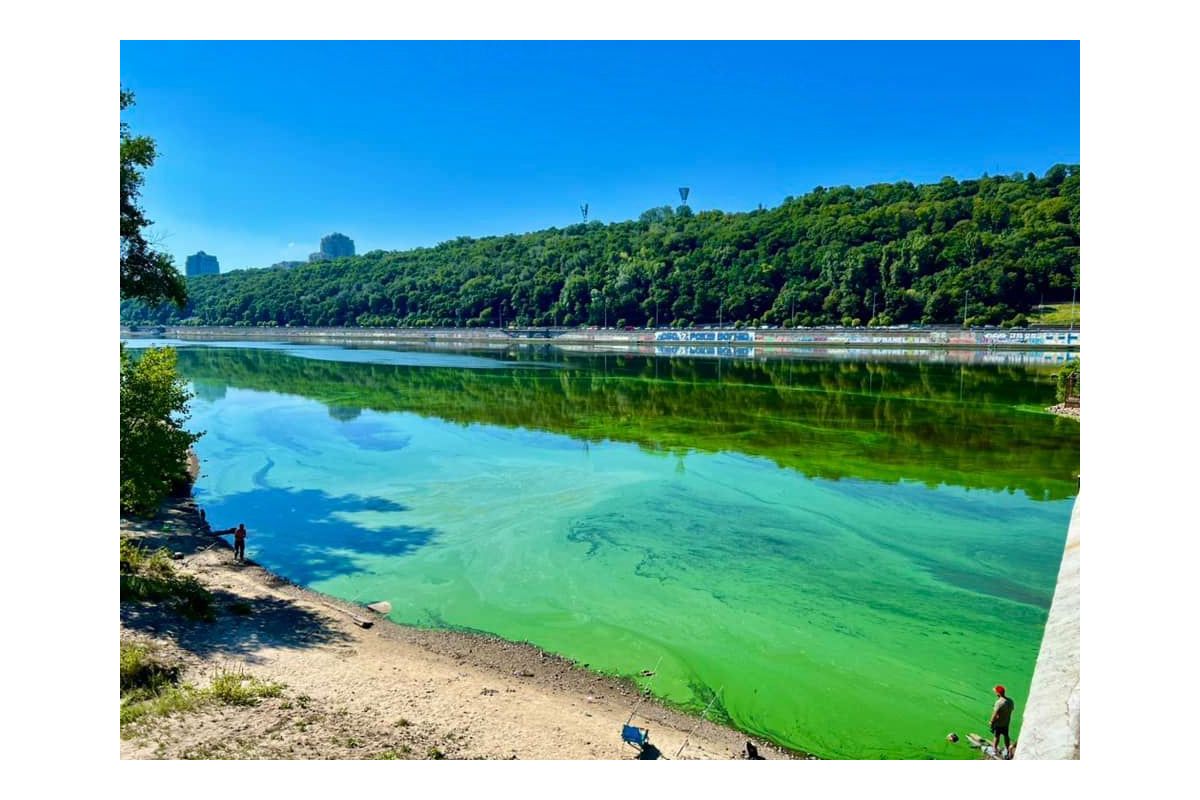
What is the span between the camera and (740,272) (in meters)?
90.3

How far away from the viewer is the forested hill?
70125mm

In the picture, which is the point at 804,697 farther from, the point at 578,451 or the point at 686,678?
the point at 578,451

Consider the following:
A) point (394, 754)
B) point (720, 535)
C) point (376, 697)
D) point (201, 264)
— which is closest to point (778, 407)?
point (720, 535)

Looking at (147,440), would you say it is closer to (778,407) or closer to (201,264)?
(778,407)

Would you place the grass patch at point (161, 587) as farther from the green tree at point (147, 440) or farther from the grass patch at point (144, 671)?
the grass patch at point (144, 671)

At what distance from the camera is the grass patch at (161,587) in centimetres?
1034

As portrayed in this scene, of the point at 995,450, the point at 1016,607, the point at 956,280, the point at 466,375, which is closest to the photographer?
the point at 1016,607

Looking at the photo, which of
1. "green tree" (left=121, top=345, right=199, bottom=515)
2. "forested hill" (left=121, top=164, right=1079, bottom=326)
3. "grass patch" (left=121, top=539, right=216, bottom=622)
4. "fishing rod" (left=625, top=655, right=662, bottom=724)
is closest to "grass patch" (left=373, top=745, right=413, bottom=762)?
"fishing rod" (left=625, top=655, right=662, bottom=724)

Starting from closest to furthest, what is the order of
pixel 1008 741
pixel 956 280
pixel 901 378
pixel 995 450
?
pixel 1008 741 < pixel 995 450 < pixel 901 378 < pixel 956 280

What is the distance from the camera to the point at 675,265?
95.4 meters

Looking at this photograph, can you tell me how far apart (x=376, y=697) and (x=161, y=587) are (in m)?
4.47

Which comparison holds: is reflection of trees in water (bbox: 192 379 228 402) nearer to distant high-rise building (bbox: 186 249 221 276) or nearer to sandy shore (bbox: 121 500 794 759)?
sandy shore (bbox: 121 500 794 759)
